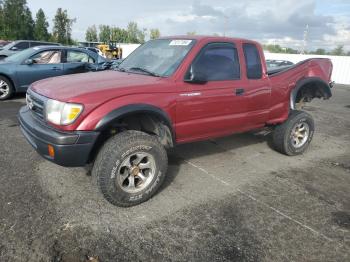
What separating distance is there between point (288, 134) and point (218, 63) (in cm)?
187

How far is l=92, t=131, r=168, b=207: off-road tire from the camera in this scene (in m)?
3.26

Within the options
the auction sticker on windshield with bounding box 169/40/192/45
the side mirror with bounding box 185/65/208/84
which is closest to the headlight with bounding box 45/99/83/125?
the side mirror with bounding box 185/65/208/84

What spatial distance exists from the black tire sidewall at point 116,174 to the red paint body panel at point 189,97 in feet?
1.27

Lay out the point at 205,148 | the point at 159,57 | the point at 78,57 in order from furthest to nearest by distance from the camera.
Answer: the point at 78,57
the point at 205,148
the point at 159,57

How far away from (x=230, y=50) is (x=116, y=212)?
259cm

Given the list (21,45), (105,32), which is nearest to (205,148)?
(21,45)

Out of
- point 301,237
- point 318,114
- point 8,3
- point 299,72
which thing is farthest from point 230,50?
point 8,3

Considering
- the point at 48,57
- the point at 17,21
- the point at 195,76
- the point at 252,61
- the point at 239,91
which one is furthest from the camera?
the point at 17,21

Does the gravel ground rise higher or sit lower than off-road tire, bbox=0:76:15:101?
lower

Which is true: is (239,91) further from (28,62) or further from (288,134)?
(28,62)

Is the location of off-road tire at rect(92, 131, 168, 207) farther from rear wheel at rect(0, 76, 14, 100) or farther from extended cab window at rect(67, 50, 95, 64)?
extended cab window at rect(67, 50, 95, 64)

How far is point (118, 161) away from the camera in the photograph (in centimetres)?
328

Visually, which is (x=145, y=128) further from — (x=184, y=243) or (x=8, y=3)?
(x=8, y=3)

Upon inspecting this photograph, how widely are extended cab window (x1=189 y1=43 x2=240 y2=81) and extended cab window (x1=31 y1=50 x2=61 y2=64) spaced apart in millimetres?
6244
